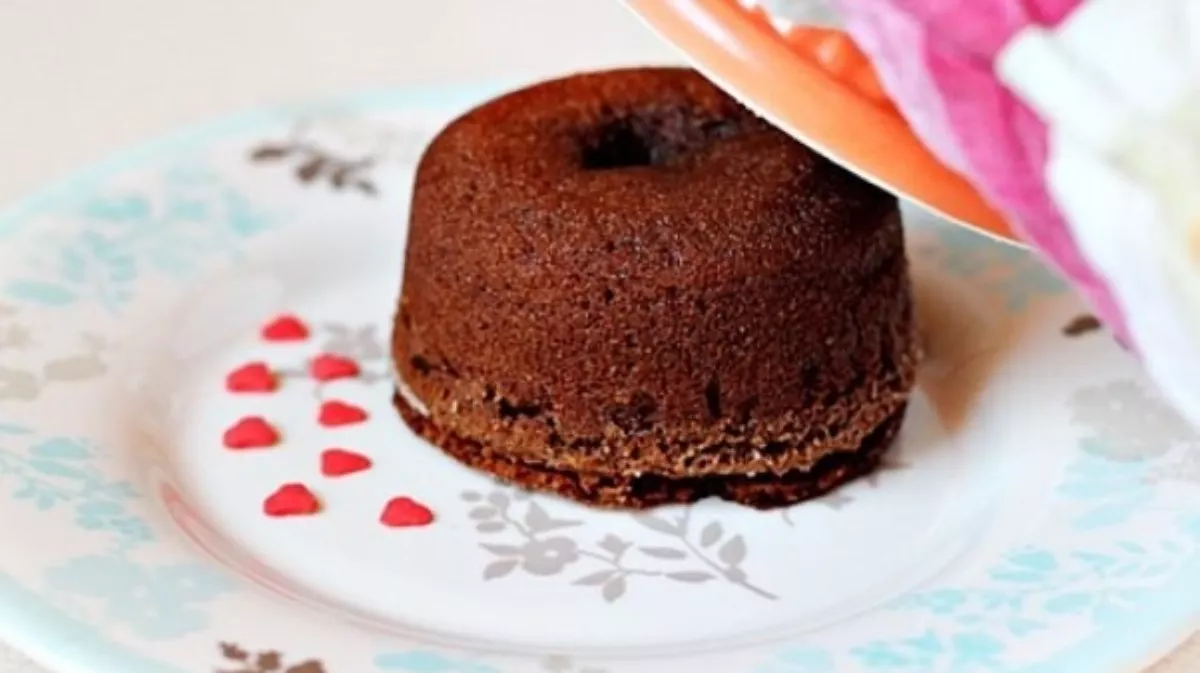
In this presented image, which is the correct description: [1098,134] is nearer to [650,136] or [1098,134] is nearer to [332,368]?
[650,136]

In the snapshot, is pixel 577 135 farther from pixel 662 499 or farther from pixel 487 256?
pixel 662 499

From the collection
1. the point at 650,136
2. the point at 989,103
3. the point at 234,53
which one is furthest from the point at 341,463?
the point at 234,53

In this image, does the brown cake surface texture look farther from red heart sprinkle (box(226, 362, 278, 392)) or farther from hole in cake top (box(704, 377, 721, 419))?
red heart sprinkle (box(226, 362, 278, 392))

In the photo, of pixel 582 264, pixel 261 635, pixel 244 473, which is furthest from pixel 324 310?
pixel 261 635

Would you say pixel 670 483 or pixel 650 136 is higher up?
pixel 650 136

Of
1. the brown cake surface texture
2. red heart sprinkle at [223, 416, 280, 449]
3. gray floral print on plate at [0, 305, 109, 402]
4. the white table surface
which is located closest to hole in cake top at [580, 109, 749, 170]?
the brown cake surface texture

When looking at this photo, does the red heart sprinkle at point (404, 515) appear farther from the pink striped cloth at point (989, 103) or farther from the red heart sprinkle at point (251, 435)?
the pink striped cloth at point (989, 103)
